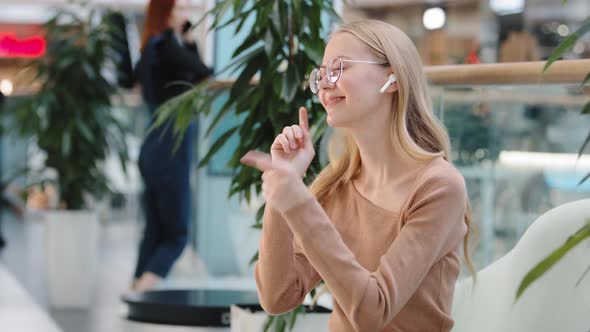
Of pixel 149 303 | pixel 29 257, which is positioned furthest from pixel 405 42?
pixel 29 257

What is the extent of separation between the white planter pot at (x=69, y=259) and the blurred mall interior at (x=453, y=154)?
3 centimetres

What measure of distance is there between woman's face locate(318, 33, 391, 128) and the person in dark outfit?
9.02 feet

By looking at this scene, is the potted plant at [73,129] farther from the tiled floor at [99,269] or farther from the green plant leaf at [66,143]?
the tiled floor at [99,269]

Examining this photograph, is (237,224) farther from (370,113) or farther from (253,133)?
(370,113)

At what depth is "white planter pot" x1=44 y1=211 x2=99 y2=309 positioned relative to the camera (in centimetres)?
515

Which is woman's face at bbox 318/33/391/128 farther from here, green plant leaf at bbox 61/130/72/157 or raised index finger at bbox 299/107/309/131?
green plant leaf at bbox 61/130/72/157

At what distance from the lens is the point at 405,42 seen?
1.67 metres

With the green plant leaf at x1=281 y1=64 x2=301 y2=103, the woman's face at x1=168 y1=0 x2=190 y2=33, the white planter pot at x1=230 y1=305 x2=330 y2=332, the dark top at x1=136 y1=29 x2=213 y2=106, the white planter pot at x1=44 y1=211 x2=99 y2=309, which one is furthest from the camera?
the white planter pot at x1=44 y1=211 x2=99 y2=309

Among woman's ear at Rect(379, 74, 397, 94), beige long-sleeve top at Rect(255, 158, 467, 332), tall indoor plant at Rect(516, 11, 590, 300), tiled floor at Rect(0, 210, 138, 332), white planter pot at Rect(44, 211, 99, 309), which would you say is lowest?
tiled floor at Rect(0, 210, 138, 332)

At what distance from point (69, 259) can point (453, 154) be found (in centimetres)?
278

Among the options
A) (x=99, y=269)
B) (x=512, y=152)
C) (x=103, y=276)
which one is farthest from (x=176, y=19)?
(x=99, y=269)

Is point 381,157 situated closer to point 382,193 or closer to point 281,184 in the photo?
point 382,193

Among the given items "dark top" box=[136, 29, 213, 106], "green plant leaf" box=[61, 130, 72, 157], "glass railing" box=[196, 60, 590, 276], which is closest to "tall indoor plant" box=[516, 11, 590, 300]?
"glass railing" box=[196, 60, 590, 276]

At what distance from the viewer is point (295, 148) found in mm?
1555
